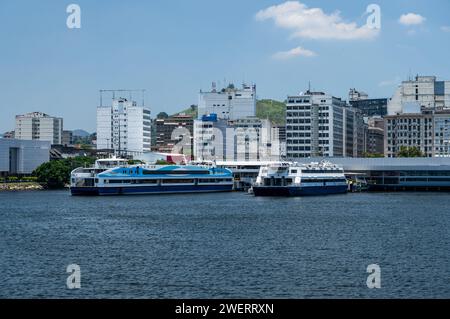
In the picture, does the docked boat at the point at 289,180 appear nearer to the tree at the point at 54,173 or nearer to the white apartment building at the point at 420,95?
the tree at the point at 54,173

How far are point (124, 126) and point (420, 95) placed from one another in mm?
70533

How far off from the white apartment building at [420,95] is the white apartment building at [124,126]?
59307mm

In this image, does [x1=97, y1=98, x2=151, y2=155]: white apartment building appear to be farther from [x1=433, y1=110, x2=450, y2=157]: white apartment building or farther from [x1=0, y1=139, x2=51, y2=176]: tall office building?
[x1=433, y1=110, x2=450, y2=157]: white apartment building

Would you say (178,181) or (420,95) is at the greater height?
(420,95)

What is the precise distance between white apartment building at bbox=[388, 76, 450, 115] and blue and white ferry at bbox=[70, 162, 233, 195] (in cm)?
8650

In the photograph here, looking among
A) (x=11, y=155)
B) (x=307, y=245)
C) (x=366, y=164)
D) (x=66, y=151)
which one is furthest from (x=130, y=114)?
(x=307, y=245)

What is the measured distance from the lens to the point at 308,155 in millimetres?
154500

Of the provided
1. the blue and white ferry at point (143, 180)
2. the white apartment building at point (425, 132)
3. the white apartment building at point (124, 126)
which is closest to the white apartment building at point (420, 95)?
the white apartment building at point (425, 132)

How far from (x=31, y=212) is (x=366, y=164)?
235ft

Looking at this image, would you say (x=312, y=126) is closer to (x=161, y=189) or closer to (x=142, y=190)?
(x=161, y=189)

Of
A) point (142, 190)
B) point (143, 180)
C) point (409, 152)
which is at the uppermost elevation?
point (409, 152)

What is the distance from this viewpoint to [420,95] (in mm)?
186000

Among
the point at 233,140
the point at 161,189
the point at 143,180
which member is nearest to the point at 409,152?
the point at 233,140
